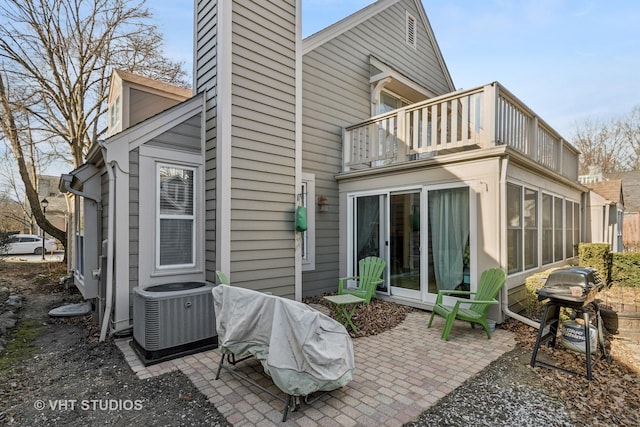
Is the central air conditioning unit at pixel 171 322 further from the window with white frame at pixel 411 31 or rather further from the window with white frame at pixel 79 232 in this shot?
the window with white frame at pixel 411 31

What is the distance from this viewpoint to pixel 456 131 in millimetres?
5184

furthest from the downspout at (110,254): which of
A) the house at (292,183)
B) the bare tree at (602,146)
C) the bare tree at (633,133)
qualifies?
the bare tree at (633,133)

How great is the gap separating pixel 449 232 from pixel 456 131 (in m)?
1.63

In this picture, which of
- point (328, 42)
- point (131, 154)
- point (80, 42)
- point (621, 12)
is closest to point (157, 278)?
point (131, 154)

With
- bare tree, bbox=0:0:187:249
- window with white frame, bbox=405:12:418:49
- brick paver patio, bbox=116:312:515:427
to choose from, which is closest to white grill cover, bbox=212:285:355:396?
brick paver patio, bbox=116:312:515:427

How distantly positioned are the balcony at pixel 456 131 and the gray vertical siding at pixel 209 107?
3193 millimetres

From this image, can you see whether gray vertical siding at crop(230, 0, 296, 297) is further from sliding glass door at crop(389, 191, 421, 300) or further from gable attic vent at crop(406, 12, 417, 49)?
gable attic vent at crop(406, 12, 417, 49)

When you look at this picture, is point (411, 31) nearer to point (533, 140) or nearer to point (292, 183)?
point (533, 140)

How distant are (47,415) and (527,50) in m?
12.3

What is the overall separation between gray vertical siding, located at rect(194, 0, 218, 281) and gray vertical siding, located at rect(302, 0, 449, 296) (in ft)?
7.30

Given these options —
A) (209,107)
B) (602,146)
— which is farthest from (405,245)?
(602,146)

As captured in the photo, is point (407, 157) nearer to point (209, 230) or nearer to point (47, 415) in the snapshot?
point (209, 230)

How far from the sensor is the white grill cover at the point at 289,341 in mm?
2406

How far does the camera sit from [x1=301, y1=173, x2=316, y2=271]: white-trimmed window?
6.40 meters
